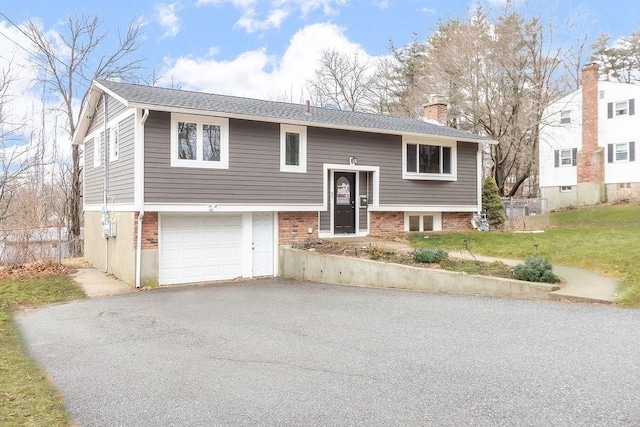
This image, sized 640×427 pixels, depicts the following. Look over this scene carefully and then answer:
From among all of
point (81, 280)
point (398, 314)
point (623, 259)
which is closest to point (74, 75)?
point (81, 280)

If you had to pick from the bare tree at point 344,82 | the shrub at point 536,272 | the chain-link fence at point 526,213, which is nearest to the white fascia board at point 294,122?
the chain-link fence at point 526,213

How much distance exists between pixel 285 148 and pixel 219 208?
112 inches

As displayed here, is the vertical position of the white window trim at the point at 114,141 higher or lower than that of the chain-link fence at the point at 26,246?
higher

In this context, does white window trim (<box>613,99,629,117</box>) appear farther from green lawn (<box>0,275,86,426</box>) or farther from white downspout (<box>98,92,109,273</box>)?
green lawn (<box>0,275,86,426</box>)

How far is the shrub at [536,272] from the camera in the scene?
9.07 metres

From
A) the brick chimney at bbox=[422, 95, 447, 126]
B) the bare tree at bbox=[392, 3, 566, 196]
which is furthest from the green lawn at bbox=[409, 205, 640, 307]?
the bare tree at bbox=[392, 3, 566, 196]

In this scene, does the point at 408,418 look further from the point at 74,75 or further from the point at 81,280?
the point at 74,75

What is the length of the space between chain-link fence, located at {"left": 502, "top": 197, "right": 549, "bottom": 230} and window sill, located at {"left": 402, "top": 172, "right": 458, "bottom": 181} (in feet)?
16.4

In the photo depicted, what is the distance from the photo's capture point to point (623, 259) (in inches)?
428

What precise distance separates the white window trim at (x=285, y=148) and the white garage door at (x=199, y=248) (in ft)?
6.99

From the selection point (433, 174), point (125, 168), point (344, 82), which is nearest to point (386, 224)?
point (433, 174)

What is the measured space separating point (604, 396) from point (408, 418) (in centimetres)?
183

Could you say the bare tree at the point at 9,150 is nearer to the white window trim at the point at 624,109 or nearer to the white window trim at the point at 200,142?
the white window trim at the point at 200,142

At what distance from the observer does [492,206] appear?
20.4 meters
